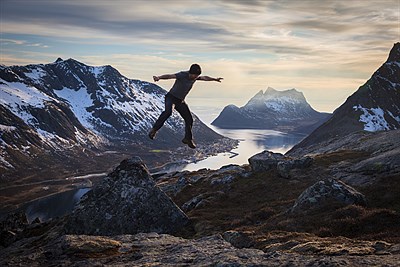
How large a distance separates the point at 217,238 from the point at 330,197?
1057cm

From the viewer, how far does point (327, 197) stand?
82.6 feet

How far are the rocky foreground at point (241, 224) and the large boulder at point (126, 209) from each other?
0.07m

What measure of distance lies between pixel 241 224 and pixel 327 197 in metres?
6.40

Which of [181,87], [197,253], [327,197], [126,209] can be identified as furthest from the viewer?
[126,209]

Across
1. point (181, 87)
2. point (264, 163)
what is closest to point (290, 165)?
point (264, 163)

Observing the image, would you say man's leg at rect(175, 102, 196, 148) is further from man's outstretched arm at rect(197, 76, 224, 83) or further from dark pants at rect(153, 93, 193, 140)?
man's outstretched arm at rect(197, 76, 224, 83)

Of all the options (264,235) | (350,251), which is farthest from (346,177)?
(350,251)

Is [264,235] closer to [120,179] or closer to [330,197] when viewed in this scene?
[330,197]

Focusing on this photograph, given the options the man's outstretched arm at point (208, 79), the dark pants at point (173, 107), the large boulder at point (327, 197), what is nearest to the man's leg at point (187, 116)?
the dark pants at point (173, 107)

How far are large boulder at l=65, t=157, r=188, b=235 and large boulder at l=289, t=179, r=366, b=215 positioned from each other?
29.6 ft

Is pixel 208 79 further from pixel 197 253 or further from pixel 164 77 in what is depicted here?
pixel 197 253

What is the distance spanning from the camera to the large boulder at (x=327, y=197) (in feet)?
80.5

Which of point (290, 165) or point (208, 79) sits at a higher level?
point (208, 79)

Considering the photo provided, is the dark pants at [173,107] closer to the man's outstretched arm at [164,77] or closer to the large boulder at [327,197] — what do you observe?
the man's outstretched arm at [164,77]
